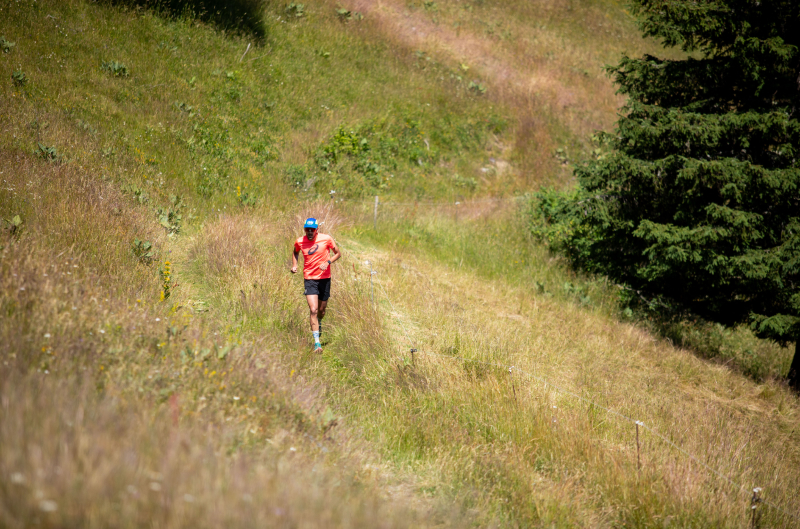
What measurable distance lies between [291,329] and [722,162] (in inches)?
306

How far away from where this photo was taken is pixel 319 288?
299 inches

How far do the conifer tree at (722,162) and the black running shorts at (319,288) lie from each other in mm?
5835

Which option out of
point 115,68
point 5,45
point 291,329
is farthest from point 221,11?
point 291,329

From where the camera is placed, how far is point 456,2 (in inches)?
1066

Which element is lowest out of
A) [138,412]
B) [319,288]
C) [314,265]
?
[319,288]

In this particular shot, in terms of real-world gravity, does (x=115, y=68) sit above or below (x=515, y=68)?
below

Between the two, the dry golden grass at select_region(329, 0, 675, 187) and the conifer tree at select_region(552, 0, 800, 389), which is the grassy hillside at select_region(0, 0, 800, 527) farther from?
the dry golden grass at select_region(329, 0, 675, 187)

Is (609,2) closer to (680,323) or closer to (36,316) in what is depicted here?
(680,323)

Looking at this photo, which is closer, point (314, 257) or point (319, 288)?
point (314, 257)

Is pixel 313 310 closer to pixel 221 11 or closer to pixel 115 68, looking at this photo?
pixel 115 68

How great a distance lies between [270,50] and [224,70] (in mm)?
2581

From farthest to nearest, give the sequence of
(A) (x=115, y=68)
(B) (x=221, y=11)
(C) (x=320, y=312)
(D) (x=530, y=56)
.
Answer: (D) (x=530, y=56) → (B) (x=221, y=11) → (A) (x=115, y=68) → (C) (x=320, y=312)

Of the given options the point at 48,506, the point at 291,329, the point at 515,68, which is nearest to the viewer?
the point at 48,506

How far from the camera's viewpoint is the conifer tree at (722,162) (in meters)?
8.65
